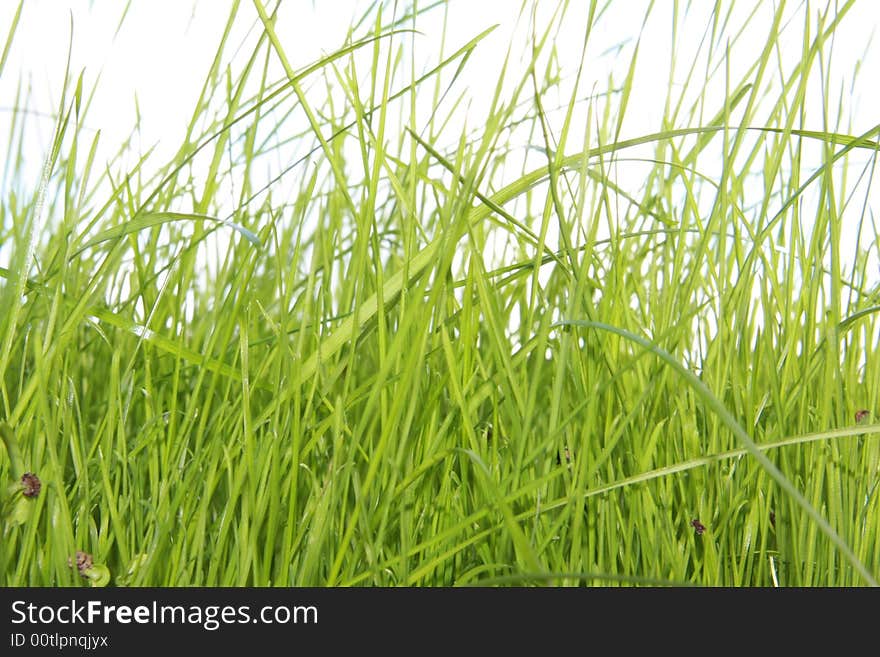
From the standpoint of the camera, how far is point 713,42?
572mm

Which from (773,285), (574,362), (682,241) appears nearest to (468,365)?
(574,362)

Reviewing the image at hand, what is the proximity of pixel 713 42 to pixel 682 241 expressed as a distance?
15 cm

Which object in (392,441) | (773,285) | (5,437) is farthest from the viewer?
(773,285)

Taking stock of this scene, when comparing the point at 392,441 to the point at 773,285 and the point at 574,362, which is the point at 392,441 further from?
the point at 773,285

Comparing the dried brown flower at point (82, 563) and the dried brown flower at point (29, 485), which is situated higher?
the dried brown flower at point (29, 485)

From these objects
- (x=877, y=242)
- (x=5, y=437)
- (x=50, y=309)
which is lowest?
(x=5, y=437)
